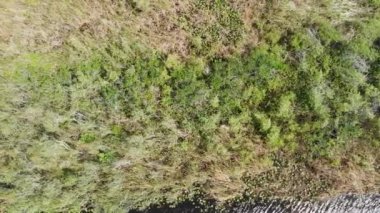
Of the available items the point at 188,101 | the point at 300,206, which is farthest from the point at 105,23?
the point at 300,206

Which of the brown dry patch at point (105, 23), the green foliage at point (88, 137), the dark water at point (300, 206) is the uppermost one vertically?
the brown dry patch at point (105, 23)

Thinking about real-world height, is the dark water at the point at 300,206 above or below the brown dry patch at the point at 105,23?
below

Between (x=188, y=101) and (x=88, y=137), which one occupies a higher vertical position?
(x=188, y=101)

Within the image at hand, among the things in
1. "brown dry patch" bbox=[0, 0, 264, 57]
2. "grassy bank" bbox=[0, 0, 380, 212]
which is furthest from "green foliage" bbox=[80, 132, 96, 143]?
"brown dry patch" bbox=[0, 0, 264, 57]

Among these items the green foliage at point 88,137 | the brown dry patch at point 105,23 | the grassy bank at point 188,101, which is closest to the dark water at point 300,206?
the grassy bank at point 188,101

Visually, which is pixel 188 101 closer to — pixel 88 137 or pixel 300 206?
pixel 88 137

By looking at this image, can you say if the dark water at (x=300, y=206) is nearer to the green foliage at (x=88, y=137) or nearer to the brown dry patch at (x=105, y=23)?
the green foliage at (x=88, y=137)

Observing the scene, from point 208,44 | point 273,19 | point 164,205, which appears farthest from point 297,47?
point 164,205
